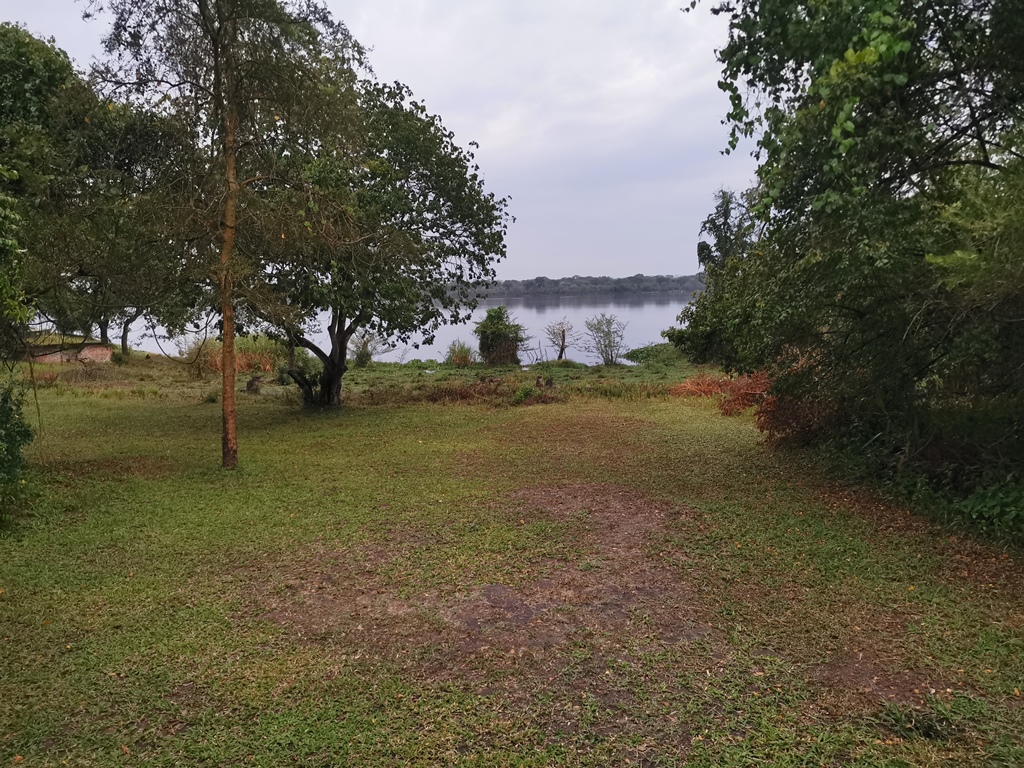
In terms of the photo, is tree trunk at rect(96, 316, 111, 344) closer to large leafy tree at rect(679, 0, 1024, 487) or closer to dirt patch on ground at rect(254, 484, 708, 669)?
dirt patch on ground at rect(254, 484, 708, 669)

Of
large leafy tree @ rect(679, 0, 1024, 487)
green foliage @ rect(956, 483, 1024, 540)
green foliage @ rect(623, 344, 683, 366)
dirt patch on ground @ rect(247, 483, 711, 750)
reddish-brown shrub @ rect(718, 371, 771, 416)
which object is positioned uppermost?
large leafy tree @ rect(679, 0, 1024, 487)

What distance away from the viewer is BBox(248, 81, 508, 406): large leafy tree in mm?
7055

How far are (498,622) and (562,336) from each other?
19.4m

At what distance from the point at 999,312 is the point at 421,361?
19.1 metres

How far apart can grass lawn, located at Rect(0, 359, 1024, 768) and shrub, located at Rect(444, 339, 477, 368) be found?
46.9 feet

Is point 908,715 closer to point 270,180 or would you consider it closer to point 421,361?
point 270,180

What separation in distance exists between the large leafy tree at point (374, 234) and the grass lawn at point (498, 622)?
261cm

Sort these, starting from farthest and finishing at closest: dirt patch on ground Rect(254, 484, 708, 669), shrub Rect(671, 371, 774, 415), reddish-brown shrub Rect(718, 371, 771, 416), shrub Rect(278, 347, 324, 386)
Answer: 1. shrub Rect(278, 347, 324, 386)
2. reddish-brown shrub Rect(718, 371, 771, 416)
3. shrub Rect(671, 371, 774, 415)
4. dirt patch on ground Rect(254, 484, 708, 669)

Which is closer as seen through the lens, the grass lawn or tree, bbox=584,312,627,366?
the grass lawn

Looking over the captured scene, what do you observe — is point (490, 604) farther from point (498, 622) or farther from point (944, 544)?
point (944, 544)

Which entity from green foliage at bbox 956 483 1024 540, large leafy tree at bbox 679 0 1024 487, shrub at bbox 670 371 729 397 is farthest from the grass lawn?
shrub at bbox 670 371 729 397

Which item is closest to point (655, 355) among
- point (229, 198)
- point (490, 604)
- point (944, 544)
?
point (229, 198)

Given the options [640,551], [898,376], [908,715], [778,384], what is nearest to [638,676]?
[908,715]

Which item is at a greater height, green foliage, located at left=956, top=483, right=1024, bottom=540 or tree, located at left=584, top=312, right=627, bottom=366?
tree, located at left=584, top=312, right=627, bottom=366
